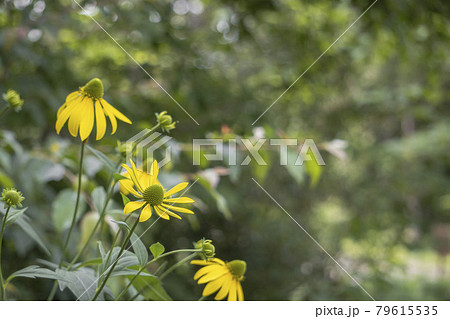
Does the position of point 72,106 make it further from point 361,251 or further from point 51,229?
point 361,251

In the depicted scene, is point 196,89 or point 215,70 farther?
point 215,70

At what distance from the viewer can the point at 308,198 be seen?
92.4 inches

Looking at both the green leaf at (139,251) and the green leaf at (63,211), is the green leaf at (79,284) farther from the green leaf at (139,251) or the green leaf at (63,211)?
the green leaf at (63,211)

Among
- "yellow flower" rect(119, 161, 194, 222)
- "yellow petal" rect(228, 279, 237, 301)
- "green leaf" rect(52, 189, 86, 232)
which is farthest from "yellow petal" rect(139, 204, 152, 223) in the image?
"green leaf" rect(52, 189, 86, 232)

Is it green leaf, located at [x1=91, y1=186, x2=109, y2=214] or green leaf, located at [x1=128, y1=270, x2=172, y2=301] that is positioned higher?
green leaf, located at [x1=91, y1=186, x2=109, y2=214]

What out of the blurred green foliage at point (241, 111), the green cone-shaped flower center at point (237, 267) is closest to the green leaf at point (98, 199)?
the blurred green foliage at point (241, 111)

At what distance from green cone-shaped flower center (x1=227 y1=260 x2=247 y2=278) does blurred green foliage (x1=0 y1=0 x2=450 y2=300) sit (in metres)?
0.11

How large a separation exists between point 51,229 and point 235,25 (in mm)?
824

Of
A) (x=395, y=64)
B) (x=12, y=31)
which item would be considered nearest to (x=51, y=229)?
(x=12, y=31)

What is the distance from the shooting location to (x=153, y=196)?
29 centimetres

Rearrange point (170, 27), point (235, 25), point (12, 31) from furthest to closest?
1. point (235, 25)
2. point (170, 27)
3. point (12, 31)

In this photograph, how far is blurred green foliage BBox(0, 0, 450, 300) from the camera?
805mm

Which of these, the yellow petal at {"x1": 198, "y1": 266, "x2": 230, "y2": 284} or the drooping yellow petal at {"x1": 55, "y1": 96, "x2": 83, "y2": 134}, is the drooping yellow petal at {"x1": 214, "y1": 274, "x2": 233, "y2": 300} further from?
→ the drooping yellow petal at {"x1": 55, "y1": 96, "x2": 83, "y2": 134}

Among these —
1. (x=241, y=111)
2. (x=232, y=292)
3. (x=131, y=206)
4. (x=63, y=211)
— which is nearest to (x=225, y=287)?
(x=232, y=292)
